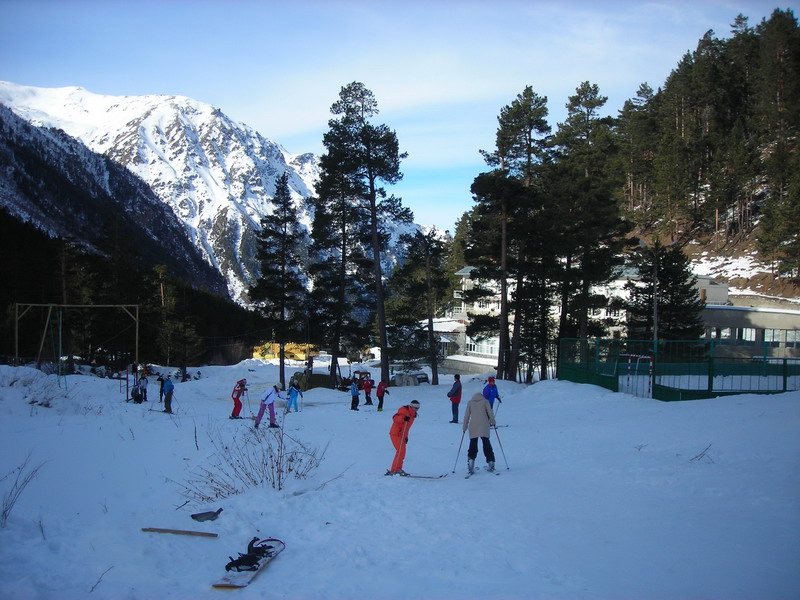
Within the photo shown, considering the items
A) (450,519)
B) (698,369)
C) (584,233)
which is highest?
(584,233)

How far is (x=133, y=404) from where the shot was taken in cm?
2359

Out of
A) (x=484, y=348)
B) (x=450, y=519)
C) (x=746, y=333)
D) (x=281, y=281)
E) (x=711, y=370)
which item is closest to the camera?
(x=450, y=519)

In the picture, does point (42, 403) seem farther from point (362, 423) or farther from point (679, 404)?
point (679, 404)

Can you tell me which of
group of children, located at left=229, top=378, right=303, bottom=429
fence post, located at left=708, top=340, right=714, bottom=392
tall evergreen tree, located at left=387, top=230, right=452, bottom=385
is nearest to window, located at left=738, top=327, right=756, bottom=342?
tall evergreen tree, located at left=387, top=230, right=452, bottom=385

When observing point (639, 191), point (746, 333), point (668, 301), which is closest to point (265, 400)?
point (668, 301)

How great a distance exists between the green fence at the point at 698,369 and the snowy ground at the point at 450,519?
3825 millimetres

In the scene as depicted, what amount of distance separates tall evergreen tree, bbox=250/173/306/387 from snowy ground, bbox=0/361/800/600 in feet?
74.7

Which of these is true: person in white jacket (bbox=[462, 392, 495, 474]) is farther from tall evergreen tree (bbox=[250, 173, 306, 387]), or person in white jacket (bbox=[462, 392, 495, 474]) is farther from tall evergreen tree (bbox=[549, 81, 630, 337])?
tall evergreen tree (bbox=[250, 173, 306, 387])

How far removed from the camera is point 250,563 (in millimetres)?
5848

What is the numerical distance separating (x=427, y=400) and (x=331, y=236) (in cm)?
1333

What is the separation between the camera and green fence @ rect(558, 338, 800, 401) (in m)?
18.6

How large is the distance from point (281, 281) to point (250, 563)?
33030mm

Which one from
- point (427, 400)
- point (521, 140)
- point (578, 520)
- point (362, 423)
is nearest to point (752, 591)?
point (578, 520)

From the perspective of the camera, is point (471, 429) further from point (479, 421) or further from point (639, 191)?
A: point (639, 191)
